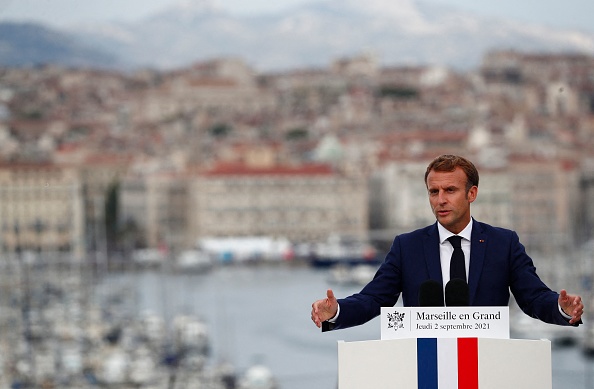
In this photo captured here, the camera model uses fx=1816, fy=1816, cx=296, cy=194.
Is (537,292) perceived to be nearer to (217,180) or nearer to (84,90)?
(217,180)

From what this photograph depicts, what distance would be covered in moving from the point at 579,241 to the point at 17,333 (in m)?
12.7

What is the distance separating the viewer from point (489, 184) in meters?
34.3

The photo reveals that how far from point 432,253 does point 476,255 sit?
0.03 m

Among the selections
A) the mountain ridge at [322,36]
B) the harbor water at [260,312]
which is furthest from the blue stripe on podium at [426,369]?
the mountain ridge at [322,36]

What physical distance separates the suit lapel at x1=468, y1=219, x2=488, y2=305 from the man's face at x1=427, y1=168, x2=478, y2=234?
1.0 inches

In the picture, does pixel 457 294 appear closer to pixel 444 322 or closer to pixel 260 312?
pixel 444 322

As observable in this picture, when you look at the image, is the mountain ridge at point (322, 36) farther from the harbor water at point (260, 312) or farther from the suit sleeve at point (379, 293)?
the suit sleeve at point (379, 293)

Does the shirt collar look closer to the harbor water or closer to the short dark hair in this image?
the short dark hair

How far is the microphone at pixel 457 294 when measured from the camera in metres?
1.16

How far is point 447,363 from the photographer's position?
112 centimetres

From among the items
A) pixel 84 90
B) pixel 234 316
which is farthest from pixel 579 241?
pixel 84 90

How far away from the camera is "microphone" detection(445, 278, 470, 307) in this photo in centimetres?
116

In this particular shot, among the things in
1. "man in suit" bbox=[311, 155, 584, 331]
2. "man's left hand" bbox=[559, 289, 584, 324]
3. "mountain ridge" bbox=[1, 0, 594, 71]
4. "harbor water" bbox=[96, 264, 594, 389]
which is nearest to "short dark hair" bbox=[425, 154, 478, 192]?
"man in suit" bbox=[311, 155, 584, 331]

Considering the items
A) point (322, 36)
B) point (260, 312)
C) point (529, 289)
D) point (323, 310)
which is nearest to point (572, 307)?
point (529, 289)
